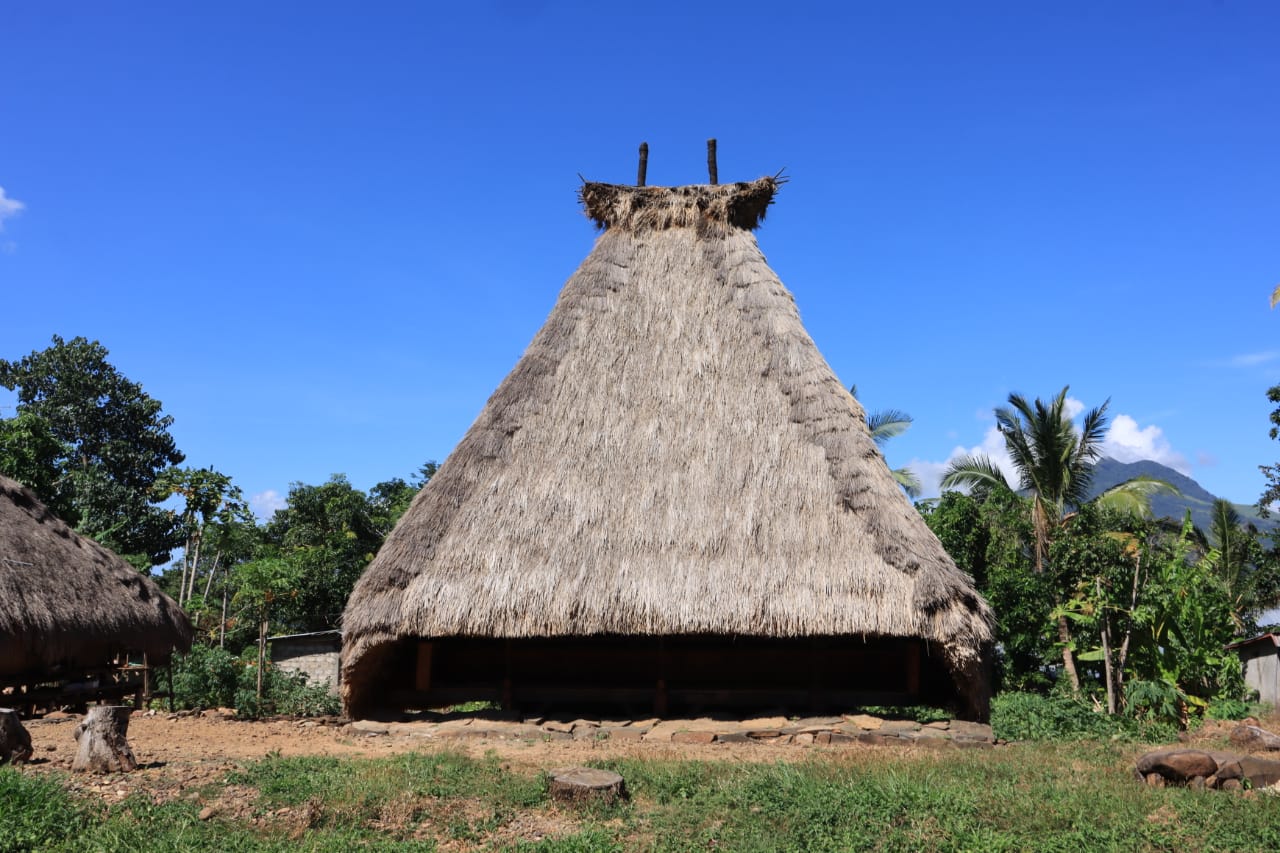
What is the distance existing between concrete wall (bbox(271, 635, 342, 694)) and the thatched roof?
3.15m

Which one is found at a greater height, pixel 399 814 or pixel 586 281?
pixel 586 281

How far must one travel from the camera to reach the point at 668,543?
992 centimetres

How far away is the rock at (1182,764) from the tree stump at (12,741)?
9011 mm

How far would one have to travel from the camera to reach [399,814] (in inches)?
239

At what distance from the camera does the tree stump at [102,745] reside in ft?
23.4

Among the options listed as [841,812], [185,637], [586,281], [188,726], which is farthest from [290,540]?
[841,812]

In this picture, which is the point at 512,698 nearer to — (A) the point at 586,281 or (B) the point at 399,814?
(B) the point at 399,814

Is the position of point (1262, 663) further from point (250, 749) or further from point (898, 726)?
point (250, 749)

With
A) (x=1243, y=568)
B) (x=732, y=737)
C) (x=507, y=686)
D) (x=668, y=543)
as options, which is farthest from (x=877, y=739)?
(x=1243, y=568)

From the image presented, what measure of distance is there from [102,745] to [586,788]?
3929 mm

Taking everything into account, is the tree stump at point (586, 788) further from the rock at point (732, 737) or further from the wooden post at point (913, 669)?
the wooden post at point (913, 669)

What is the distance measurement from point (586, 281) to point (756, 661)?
5.76 meters

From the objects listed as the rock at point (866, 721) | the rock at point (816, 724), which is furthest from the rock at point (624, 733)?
the rock at point (866, 721)

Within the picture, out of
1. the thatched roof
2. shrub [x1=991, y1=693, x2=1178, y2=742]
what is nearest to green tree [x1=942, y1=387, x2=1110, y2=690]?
shrub [x1=991, y1=693, x2=1178, y2=742]
